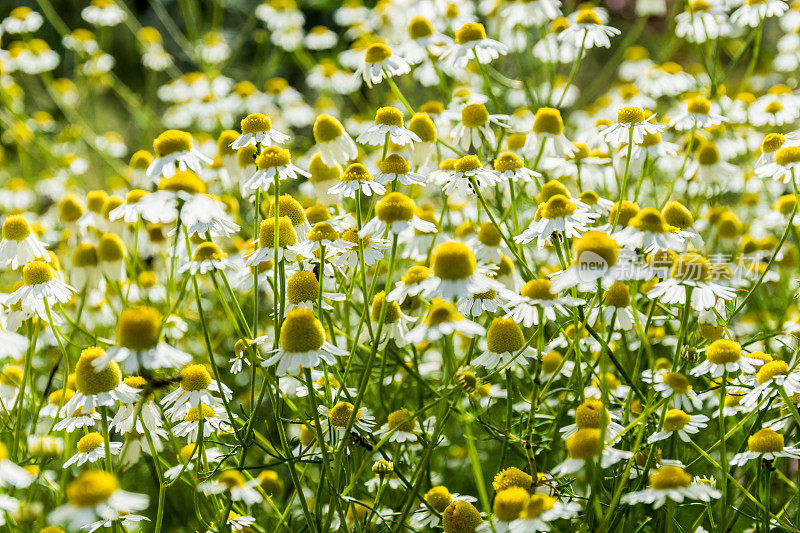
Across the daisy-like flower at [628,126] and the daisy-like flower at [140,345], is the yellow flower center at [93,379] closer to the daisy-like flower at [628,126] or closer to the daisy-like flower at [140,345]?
the daisy-like flower at [140,345]

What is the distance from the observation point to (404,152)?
1.89 meters

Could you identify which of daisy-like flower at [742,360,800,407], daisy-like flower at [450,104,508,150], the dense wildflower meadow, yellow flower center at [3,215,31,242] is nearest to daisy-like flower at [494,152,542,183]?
the dense wildflower meadow

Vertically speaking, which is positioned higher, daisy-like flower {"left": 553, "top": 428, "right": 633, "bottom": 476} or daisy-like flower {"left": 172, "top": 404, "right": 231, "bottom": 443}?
daisy-like flower {"left": 172, "top": 404, "right": 231, "bottom": 443}

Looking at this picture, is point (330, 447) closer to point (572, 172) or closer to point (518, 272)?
point (518, 272)

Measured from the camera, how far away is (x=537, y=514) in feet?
4.13

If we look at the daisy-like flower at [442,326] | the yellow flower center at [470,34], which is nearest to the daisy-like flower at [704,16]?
the yellow flower center at [470,34]

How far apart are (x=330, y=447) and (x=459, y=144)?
983mm

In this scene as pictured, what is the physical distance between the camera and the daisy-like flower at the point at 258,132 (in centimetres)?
171

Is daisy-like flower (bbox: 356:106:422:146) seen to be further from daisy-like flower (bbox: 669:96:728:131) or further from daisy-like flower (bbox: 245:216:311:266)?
daisy-like flower (bbox: 669:96:728:131)

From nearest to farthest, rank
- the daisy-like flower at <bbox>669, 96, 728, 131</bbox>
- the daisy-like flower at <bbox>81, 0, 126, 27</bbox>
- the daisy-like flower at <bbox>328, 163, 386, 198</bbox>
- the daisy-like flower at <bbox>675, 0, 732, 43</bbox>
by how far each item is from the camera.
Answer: the daisy-like flower at <bbox>328, 163, 386, 198</bbox>
the daisy-like flower at <bbox>669, 96, 728, 131</bbox>
the daisy-like flower at <bbox>675, 0, 732, 43</bbox>
the daisy-like flower at <bbox>81, 0, 126, 27</bbox>

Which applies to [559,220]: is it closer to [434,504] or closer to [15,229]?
[434,504]

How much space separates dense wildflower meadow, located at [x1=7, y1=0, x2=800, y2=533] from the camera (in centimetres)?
138

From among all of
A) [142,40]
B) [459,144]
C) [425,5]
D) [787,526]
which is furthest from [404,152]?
[142,40]

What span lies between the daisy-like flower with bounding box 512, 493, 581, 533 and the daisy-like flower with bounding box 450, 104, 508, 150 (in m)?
1.01
